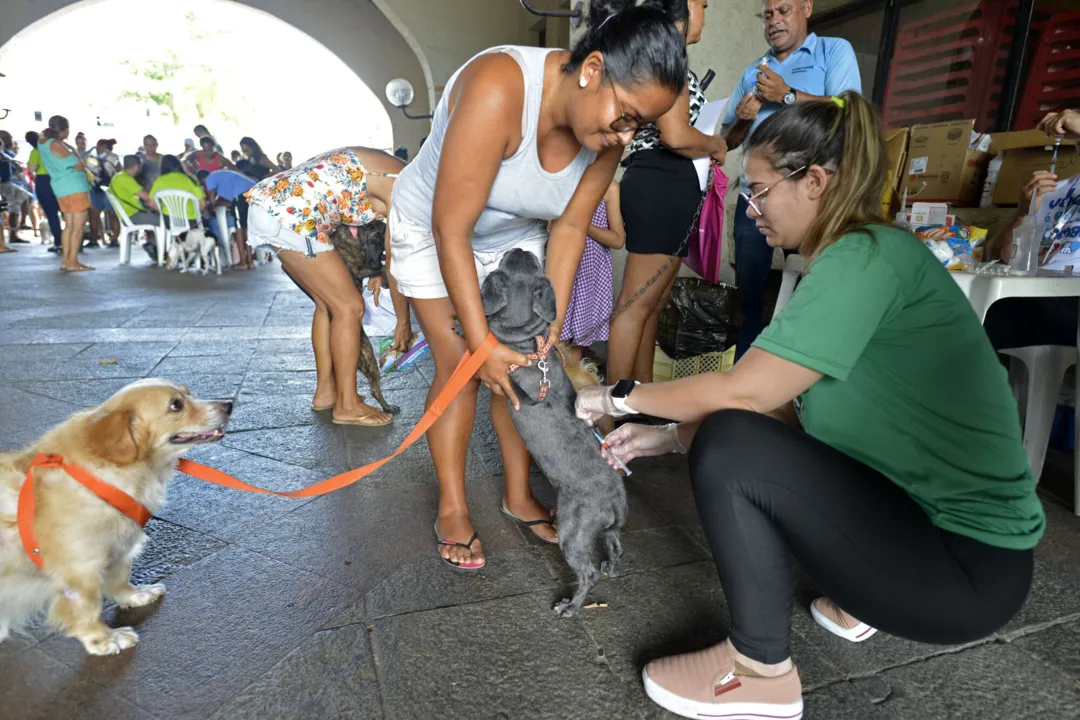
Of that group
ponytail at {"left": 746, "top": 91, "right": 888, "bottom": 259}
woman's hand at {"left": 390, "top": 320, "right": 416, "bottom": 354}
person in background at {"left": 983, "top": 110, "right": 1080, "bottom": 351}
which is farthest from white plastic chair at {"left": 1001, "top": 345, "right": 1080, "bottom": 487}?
woman's hand at {"left": 390, "top": 320, "right": 416, "bottom": 354}

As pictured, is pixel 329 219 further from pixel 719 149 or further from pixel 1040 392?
pixel 1040 392

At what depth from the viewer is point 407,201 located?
6.92 feet

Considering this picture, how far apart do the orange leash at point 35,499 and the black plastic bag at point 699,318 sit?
3.49m

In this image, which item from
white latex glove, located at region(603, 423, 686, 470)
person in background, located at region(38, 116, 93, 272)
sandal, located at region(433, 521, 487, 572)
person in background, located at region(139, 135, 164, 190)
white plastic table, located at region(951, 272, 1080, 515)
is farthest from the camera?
person in background, located at region(139, 135, 164, 190)

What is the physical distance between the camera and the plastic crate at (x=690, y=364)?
4.25 metres

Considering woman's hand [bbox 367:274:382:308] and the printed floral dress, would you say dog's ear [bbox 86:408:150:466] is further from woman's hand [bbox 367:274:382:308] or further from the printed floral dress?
woman's hand [bbox 367:274:382:308]

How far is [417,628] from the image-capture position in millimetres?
1886

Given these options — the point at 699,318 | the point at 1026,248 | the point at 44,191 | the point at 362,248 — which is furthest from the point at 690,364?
the point at 44,191

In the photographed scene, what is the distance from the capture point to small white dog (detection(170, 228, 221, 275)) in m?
10.7

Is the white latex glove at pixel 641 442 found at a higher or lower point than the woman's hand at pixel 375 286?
lower

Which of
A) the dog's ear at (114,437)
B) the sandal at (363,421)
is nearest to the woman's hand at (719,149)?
the sandal at (363,421)

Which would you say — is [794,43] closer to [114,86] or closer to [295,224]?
[295,224]

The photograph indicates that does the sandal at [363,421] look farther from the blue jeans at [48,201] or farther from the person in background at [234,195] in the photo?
the blue jeans at [48,201]

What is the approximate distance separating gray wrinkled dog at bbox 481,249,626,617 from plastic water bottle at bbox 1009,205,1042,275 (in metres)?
2.17
